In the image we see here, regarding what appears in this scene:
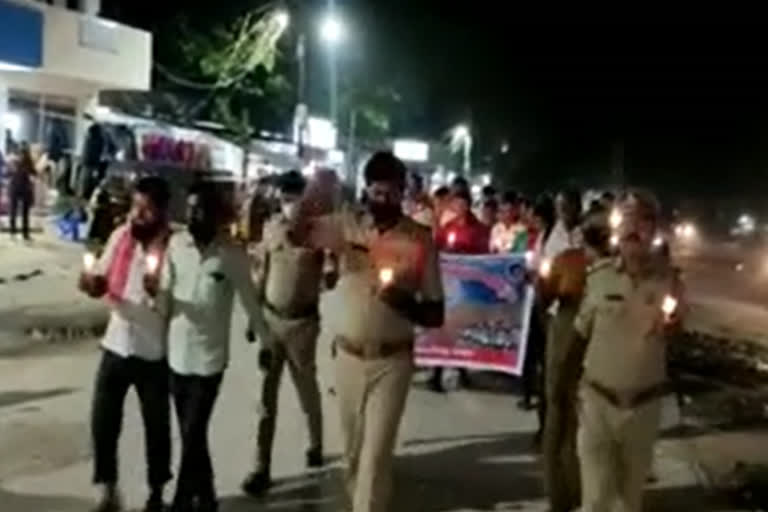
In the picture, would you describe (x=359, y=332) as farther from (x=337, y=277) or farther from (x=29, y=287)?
(x=29, y=287)

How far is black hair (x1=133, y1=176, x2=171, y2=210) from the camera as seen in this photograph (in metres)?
7.86

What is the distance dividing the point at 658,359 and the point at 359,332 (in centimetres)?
135

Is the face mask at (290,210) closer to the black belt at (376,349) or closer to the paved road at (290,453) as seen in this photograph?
the paved road at (290,453)

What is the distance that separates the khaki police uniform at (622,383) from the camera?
6.64 meters

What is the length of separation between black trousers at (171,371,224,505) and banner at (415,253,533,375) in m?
5.43

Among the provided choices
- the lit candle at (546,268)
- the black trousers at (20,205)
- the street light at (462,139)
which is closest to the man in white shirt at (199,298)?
the lit candle at (546,268)

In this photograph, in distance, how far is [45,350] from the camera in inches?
611

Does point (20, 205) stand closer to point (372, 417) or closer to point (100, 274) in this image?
point (100, 274)

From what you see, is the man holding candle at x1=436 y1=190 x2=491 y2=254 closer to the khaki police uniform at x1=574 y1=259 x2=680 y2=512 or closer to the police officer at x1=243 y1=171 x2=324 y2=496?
the police officer at x1=243 y1=171 x2=324 y2=496

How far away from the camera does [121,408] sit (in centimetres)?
809

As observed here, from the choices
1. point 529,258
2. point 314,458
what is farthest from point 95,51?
point 314,458

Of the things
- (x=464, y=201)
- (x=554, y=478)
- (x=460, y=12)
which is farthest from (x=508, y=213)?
(x=460, y=12)

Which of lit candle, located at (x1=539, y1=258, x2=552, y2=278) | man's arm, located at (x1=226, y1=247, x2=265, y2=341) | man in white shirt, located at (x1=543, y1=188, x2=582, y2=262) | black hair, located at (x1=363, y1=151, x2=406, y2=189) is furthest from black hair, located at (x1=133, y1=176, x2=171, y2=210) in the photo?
man in white shirt, located at (x1=543, y1=188, x2=582, y2=262)

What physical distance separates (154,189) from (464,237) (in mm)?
6512
